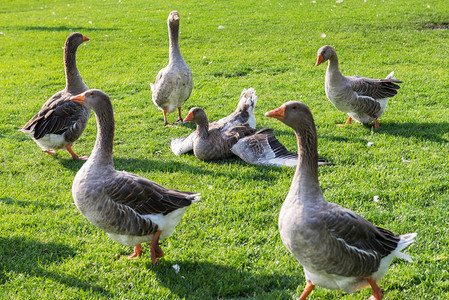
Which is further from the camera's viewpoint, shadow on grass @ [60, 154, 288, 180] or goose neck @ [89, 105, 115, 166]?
shadow on grass @ [60, 154, 288, 180]

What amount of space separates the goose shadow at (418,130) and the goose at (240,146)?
193cm

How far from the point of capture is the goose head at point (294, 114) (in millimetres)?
3639

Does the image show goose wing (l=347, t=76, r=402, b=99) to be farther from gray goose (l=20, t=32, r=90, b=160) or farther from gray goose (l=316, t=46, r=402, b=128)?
gray goose (l=20, t=32, r=90, b=160)

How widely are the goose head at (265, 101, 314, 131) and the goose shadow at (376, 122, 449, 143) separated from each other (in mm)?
4487

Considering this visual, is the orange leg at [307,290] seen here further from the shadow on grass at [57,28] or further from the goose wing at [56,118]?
the shadow on grass at [57,28]

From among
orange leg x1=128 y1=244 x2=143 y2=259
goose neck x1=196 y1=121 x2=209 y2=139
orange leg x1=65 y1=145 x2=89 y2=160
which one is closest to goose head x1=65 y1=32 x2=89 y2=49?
orange leg x1=65 y1=145 x2=89 y2=160

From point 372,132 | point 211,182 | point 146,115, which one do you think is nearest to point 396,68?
point 372,132

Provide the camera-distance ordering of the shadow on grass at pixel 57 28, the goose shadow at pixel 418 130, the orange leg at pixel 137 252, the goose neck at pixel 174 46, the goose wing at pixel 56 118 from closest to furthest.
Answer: the orange leg at pixel 137 252
the goose wing at pixel 56 118
the goose shadow at pixel 418 130
the goose neck at pixel 174 46
the shadow on grass at pixel 57 28

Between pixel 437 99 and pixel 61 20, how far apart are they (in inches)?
639

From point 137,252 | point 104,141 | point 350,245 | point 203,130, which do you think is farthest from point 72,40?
point 350,245

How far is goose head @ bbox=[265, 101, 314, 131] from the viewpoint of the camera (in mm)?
3639

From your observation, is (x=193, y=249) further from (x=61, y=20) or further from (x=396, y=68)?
(x=61, y=20)

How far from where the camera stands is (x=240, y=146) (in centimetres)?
696

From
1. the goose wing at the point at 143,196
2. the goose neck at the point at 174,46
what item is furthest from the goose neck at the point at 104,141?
the goose neck at the point at 174,46
